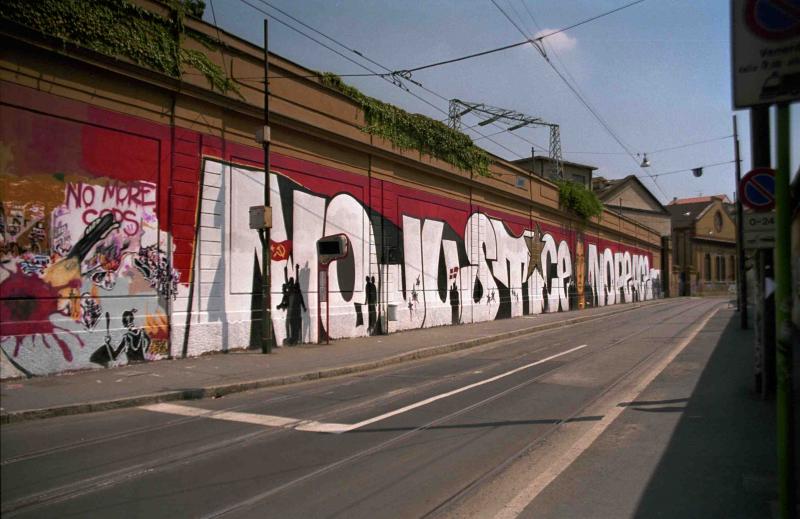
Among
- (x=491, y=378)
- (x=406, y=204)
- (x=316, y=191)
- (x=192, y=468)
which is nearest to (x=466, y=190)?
(x=406, y=204)

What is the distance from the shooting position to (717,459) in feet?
21.1

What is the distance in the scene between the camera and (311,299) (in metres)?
17.9

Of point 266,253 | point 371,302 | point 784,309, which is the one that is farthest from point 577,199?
point 784,309

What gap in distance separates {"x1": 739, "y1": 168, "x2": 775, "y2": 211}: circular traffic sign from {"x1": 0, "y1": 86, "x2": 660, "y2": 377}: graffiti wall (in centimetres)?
1104

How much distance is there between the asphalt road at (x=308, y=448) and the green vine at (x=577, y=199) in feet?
92.7

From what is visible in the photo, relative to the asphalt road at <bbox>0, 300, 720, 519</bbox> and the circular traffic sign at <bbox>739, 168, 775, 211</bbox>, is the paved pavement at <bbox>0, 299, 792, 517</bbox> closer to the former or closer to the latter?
the asphalt road at <bbox>0, 300, 720, 519</bbox>

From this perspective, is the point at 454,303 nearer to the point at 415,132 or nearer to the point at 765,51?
the point at 415,132

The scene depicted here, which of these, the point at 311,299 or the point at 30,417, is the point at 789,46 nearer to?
the point at 30,417

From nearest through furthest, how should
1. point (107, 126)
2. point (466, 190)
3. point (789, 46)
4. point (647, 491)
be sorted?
point (789, 46)
point (647, 491)
point (107, 126)
point (466, 190)

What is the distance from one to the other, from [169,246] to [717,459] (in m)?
11.2

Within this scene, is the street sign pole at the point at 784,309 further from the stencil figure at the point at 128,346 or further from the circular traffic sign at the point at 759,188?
the stencil figure at the point at 128,346

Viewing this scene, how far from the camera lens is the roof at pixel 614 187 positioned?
Result: 68188 mm

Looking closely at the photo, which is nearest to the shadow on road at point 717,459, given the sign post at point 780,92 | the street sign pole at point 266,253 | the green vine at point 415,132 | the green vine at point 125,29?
the sign post at point 780,92

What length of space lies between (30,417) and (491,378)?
24.9ft
